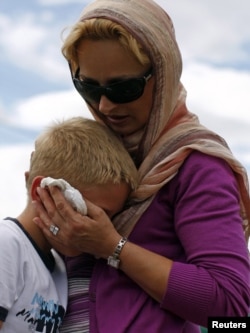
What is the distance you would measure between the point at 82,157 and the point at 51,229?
28cm

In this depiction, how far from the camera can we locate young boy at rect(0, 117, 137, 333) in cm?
261

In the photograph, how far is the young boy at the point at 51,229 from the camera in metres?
2.61

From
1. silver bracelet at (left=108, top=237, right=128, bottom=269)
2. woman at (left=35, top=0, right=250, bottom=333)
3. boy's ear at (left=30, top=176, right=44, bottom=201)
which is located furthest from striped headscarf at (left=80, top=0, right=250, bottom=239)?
boy's ear at (left=30, top=176, right=44, bottom=201)

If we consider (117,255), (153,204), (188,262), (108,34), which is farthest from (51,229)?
(108,34)

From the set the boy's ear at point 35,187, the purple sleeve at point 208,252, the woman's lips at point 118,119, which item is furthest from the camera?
the woman's lips at point 118,119

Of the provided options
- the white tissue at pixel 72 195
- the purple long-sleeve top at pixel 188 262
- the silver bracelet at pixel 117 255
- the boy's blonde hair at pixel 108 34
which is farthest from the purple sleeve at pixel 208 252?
the boy's blonde hair at pixel 108 34

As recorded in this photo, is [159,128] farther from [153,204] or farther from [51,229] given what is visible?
[51,229]

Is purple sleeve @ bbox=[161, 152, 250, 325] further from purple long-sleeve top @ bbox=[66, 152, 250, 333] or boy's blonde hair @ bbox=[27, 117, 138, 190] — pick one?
boy's blonde hair @ bbox=[27, 117, 138, 190]

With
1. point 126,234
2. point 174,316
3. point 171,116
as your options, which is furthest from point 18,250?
point 171,116

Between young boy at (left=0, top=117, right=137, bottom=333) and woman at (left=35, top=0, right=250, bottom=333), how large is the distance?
2.7 inches

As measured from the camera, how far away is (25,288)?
264 centimetres

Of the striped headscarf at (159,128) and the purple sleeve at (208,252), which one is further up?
the striped headscarf at (159,128)

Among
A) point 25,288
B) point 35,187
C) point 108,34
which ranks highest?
point 108,34

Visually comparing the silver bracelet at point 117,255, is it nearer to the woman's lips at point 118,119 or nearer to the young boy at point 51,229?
the young boy at point 51,229
